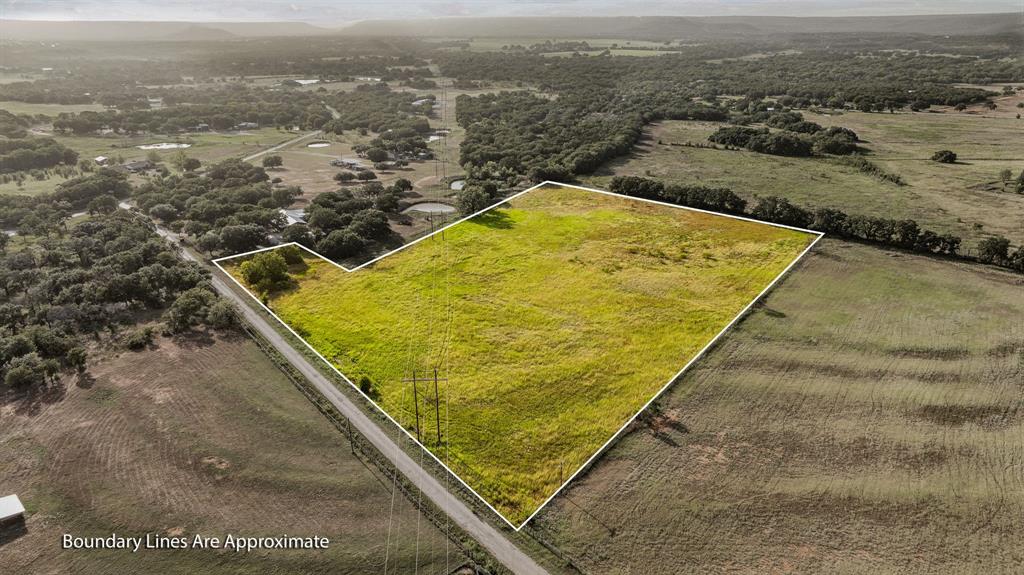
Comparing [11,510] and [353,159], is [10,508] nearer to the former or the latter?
[11,510]

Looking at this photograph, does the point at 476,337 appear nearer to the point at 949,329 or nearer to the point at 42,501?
the point at 42,501

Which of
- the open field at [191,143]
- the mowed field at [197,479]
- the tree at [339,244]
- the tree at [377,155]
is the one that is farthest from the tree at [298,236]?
the open field at [191,143]

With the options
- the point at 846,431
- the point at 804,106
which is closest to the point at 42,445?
the point at 846,431

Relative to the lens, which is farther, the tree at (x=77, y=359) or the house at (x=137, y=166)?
the house at (x=137, y=166)

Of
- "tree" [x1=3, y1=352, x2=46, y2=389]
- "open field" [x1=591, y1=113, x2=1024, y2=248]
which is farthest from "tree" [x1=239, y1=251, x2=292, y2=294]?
"open field" [x1=591, y1=113, x2=1024, y2=248]

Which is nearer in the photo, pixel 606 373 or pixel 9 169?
pixel 606 373

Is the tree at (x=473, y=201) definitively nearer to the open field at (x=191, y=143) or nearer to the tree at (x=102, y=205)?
the tree at (x=102, y=205)

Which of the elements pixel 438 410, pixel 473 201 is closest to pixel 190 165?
pixel 473 201
